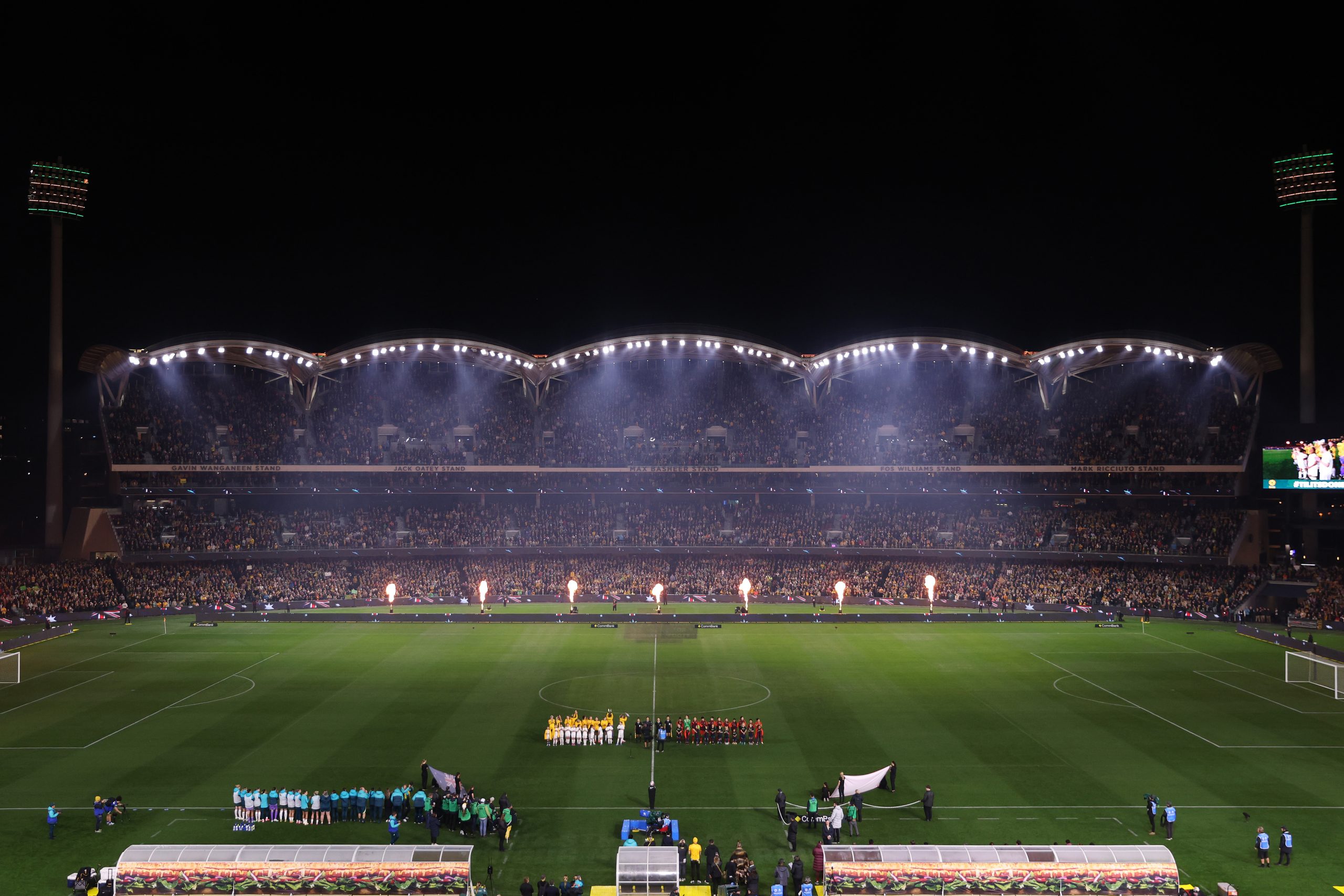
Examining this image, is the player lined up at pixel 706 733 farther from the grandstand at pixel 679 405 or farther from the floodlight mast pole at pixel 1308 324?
the floodlight mast pole at pixel 1308 324

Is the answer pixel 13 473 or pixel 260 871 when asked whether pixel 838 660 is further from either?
pixel 13 473

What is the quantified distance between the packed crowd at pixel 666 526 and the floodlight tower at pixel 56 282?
16.2 feet

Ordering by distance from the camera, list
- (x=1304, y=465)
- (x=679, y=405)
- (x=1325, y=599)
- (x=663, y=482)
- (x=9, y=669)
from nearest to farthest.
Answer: (x=9, y=669)
(x=1325, y=599)
(x=1304, y=465)
(x=663, y=482)
(x=679, y=405)

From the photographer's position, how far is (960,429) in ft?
270

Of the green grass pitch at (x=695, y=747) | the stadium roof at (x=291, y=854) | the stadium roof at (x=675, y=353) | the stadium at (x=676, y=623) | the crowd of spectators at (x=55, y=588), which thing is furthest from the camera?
the stadium roof at (x=675, y=353)

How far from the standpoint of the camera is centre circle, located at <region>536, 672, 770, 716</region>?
1551 inches

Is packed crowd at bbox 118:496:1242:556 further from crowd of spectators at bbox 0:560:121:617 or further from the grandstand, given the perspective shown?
crowd of spectators at bbox 0:560:121:617

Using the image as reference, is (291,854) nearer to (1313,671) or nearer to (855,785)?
(855,785)

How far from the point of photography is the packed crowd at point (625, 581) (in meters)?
65.8

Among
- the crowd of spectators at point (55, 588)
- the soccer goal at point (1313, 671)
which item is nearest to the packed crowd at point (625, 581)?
the crowd of spectators at point (55, 588)

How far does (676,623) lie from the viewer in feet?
204

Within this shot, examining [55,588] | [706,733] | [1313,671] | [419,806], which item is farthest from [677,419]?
[419,806]

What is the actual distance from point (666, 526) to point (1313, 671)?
1833 inches

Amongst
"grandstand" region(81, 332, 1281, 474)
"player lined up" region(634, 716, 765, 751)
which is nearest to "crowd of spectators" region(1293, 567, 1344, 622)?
"grandstand" region(81, 332, 1281, 474)
